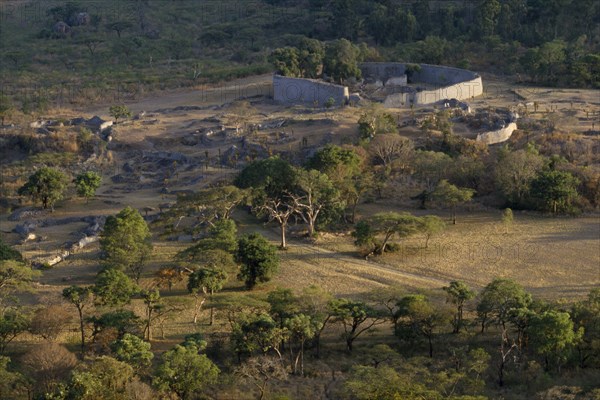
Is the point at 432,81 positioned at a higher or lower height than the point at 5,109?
higher

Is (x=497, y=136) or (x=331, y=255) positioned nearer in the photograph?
(x=331, y=255)

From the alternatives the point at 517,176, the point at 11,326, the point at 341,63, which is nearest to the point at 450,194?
the point at 517,176

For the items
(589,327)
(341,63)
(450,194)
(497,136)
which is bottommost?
(589,327)

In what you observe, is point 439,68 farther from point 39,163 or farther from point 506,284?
point 506,284

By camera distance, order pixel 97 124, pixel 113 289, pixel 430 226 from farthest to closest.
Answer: pixel 97 124, pixel 430 226, pixel 113 289

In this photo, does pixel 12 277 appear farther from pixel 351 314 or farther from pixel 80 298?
pixel 351 314

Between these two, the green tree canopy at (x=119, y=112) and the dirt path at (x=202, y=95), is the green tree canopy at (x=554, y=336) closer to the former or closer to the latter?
the green tree canopy at (x=119, y=112)

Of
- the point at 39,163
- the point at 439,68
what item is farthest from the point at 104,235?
the point at 439,68

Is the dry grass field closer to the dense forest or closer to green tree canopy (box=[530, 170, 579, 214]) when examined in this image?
green tree canopy (box=[530, 170, 579, 214])
